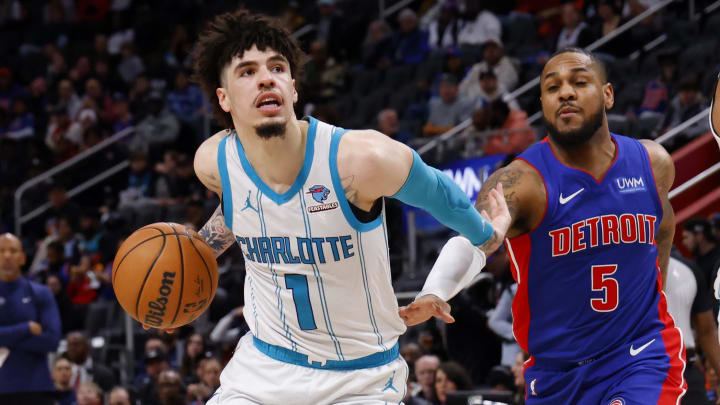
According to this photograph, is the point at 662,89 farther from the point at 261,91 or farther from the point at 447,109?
the point at 261,91

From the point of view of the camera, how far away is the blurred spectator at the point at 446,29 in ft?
46.4

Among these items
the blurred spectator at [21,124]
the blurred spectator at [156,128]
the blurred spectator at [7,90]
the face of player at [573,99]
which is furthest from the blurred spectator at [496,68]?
the blurred spectator at [7,90]

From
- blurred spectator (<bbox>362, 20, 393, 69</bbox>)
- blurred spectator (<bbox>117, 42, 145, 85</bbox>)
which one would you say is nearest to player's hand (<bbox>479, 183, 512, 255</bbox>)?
blurred spectator (<bbox>362, 20, 393, 69</bbox>)

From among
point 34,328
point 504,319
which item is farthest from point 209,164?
point 34,328

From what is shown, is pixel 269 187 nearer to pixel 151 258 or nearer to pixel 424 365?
pixel 151 258

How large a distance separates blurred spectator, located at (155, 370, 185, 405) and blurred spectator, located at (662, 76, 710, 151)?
5032 millimetres

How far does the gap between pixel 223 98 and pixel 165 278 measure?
0.80 m

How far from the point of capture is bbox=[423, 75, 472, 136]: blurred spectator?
12500 millimetres

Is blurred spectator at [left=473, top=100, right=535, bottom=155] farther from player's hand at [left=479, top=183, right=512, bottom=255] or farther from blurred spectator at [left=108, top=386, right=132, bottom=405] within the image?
A: player's hand at [left=479, top=183, right=512, bottom=255]

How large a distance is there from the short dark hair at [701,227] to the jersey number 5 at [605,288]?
156 inches

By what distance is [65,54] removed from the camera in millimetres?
18438

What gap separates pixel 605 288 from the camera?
187 inches

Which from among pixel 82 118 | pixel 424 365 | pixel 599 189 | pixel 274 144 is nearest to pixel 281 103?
pixel 274 144

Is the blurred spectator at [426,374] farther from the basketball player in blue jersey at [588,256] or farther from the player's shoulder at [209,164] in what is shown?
the player's shoulder at [209,164]
